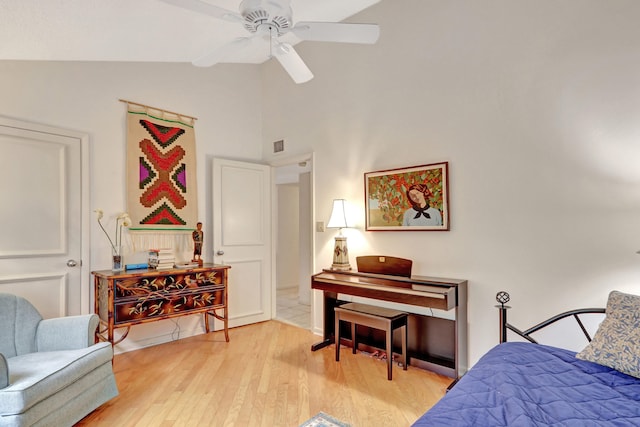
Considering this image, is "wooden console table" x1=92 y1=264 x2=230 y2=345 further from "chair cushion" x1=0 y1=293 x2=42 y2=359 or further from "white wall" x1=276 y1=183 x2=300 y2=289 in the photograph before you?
"white wall" x1=276 y1=183 x2=300 y2=289

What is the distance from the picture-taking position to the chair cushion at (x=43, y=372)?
166cm

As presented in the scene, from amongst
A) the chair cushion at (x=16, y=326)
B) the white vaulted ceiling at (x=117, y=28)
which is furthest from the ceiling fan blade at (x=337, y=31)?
the chair cushion at (x=16, y=326)

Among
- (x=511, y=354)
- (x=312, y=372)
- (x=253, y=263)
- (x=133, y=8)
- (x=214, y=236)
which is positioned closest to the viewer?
(x=511, y=354)

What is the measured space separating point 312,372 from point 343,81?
2811mm

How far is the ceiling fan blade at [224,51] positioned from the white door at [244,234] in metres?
1.77

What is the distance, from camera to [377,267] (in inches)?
124

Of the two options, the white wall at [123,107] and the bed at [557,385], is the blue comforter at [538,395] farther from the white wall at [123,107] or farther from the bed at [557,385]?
the white wall at [123,107]

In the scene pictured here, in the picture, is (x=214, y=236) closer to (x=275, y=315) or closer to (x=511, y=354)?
(x=275, y=315)

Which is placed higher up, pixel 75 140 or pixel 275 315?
pixel 75 140

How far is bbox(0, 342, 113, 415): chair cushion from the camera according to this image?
1.66 meters

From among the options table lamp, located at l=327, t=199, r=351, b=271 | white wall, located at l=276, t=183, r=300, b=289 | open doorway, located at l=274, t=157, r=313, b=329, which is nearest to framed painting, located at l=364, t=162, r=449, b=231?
table lamp, located at l=327, t=199, r=351, b=271

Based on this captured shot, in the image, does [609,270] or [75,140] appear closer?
[609,270]

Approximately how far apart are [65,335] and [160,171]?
1.81 metres

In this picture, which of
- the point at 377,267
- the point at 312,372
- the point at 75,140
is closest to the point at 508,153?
the point at 377,267
